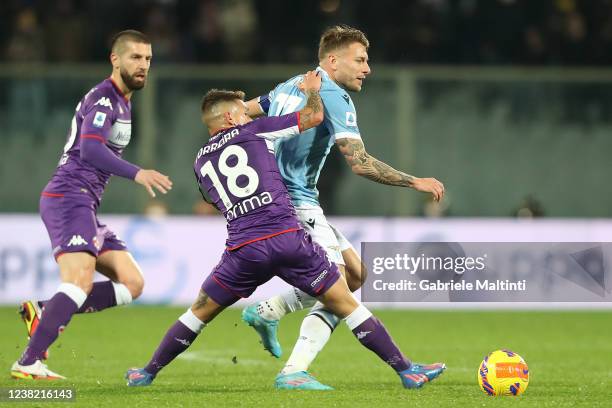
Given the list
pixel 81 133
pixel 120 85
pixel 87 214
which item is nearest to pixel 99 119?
pixel 81 133

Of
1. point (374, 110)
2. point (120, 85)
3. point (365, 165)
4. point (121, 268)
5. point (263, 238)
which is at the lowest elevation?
point (121, 268)

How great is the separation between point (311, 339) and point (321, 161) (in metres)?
1.13

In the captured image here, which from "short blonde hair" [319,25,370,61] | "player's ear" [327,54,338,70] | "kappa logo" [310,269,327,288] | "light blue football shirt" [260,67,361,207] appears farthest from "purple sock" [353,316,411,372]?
"short blonde hair" [319,25,370,61]

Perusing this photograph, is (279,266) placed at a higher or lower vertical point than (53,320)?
higher

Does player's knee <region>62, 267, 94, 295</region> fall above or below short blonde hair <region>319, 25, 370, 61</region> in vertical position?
below

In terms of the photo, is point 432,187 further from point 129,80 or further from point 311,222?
point 129,80

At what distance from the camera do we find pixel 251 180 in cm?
720

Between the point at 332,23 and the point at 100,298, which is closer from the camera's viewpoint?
the point at 100,298

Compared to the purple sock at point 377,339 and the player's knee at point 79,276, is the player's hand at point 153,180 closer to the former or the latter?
the player's knee at point 79,276

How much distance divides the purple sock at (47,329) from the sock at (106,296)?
70 centimetres

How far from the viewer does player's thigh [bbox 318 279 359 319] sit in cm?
718

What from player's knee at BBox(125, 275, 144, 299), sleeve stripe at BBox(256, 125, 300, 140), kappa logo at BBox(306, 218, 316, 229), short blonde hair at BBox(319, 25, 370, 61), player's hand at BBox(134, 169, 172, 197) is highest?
short blonde hair at BBox(319, 25, 370, 61)

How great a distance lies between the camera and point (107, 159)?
7.55 metres

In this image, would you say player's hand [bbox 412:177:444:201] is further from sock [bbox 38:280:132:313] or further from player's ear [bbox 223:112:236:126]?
sock [bbox 38:280:132:313]
